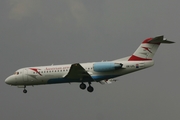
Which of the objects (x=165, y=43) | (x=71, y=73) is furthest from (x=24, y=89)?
(x=165, y=43)

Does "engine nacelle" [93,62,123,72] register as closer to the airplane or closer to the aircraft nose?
the airplane

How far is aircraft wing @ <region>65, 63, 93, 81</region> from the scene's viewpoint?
59.7m

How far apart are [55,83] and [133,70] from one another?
376 inches

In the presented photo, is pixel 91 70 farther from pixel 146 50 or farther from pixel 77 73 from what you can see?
pixel 146 50

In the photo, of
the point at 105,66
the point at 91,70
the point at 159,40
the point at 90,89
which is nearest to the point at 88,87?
the point at 90,89

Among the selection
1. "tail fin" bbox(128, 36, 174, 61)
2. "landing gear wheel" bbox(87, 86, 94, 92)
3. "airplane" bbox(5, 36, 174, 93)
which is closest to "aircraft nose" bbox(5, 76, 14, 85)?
"airplane" bbox(5, 36, 174, 93)

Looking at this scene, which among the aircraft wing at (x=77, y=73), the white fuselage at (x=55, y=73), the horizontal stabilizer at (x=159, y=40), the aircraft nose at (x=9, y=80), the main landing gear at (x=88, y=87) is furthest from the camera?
the aircraft nose at (x=9, y=80)

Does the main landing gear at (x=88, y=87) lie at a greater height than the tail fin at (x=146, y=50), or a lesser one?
lesser

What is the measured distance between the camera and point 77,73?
60.9m

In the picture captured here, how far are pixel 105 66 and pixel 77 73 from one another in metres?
3.34

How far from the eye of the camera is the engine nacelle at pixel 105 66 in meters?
59.6

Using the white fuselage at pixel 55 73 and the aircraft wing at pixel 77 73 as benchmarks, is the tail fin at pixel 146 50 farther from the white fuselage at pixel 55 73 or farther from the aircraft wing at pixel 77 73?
the aircraft wing at pixel 77 73

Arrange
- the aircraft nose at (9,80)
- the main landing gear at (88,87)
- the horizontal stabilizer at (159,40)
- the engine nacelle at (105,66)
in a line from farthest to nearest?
1. the aircraft nose at (9,80)
2. the main landing gear at (88,87)
3. the engine nacelle at (105,66)
4. the horizontal stabilizer at (159,40)

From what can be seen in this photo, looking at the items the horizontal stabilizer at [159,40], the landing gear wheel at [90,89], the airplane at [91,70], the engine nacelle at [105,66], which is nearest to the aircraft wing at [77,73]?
the airplane at [91,70]
